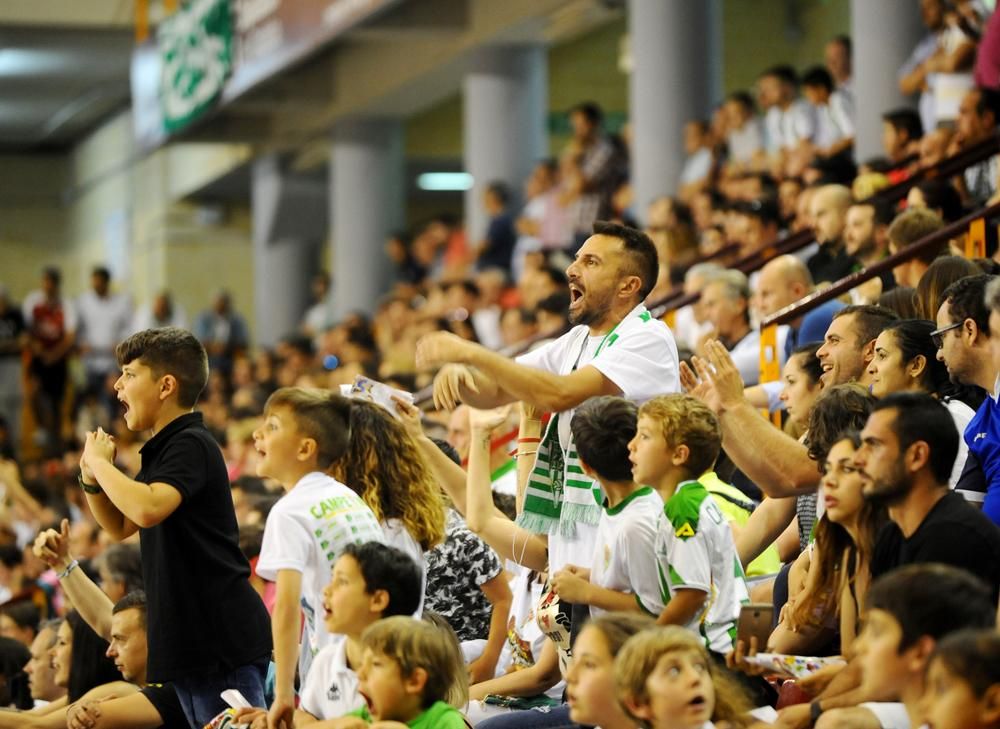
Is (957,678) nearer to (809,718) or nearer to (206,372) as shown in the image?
(809,718)

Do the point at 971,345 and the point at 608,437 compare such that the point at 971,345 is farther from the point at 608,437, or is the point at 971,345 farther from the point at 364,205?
the point at 364,205

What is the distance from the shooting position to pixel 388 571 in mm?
4707

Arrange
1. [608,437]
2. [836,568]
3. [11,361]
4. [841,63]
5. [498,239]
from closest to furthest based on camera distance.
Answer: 1. [836,568]
2. [608,437]
3. [841,63]
4. [498,239]
5. [11,361]

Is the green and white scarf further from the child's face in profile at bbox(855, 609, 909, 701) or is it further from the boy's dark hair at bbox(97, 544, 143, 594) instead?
the boy's dark hair at bbox(97, 544, 143, 594)

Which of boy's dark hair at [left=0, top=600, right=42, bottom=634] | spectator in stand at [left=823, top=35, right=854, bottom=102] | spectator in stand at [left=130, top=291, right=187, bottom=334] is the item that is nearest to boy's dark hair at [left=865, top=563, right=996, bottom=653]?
boy's dark hair at [left=0, top=600, right=42, bottom=634]

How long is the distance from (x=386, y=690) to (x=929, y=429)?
5.02ft

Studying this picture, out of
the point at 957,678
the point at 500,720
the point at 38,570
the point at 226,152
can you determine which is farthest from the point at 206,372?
the point at 226,152

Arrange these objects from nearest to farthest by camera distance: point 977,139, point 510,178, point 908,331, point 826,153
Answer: point 908,331
point 977,139
point 826,153
point 510,178

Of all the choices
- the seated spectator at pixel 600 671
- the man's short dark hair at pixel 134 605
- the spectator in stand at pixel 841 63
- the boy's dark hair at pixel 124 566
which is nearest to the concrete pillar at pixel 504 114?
the spectator in stand at pixel 841 63

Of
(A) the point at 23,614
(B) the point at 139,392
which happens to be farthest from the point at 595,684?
(A) the point at 23,614

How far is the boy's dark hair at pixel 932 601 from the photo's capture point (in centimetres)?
365

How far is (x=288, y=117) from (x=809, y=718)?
→ 57.3 ft

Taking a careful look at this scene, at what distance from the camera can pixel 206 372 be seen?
18.2 feet

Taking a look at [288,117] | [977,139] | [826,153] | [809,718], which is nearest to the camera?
[809,718]
